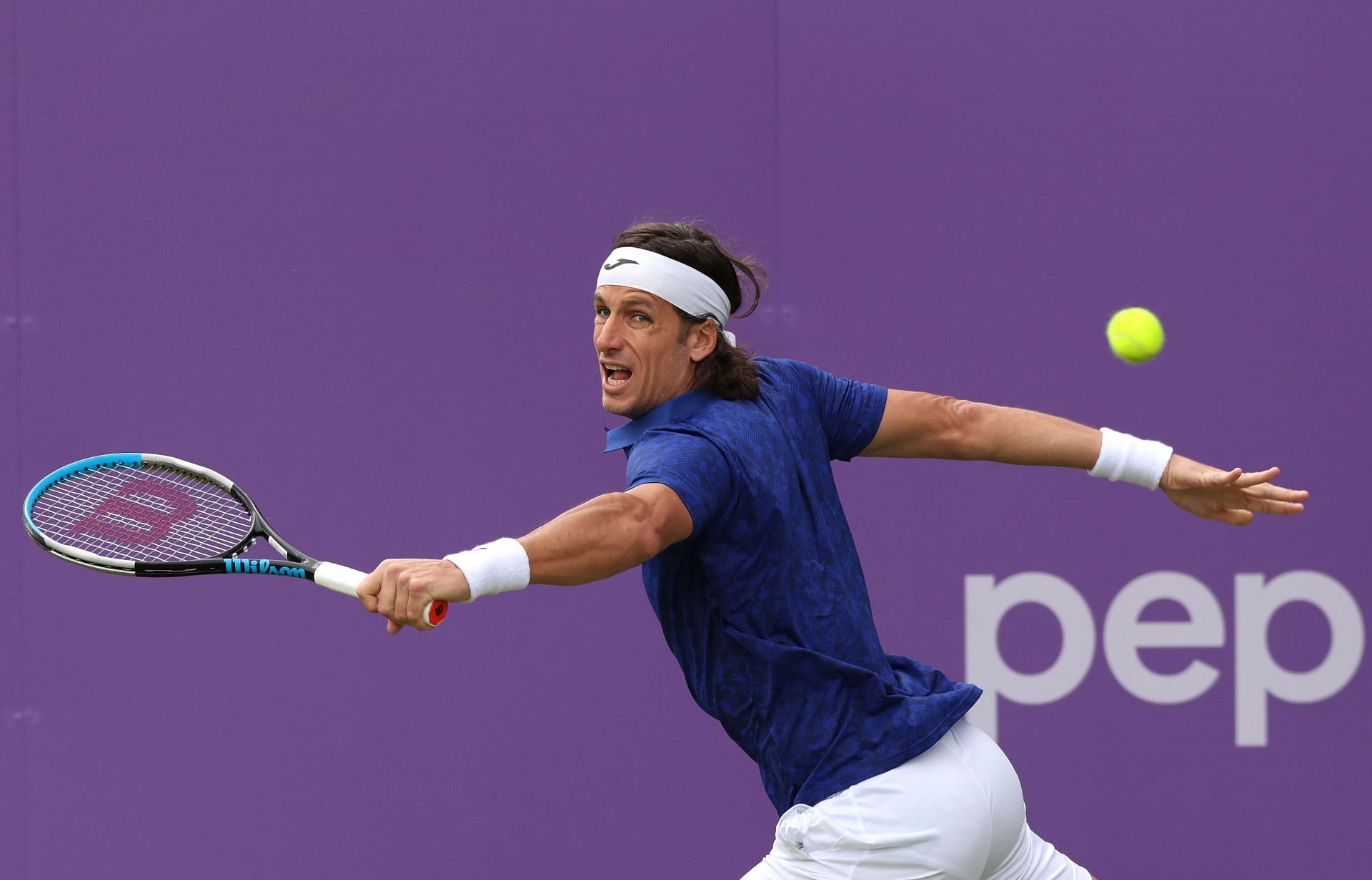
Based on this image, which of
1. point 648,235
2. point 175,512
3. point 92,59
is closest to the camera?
point 648,235

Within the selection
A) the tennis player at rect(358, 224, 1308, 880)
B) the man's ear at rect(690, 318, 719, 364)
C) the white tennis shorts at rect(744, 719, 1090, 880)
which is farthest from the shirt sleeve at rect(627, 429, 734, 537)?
the white tennis shorts at rect(744, 719, 1090, 880)

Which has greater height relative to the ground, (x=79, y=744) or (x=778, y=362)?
(x=778, y=362)

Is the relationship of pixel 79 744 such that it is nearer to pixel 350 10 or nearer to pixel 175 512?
pixel 175 512

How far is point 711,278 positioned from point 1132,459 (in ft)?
2.63

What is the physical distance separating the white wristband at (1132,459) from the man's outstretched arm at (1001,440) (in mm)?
13

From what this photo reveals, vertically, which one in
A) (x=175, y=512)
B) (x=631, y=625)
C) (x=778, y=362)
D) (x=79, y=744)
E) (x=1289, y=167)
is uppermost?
(x=1289, y=167)

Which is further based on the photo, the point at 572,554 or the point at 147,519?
the point at 147,519

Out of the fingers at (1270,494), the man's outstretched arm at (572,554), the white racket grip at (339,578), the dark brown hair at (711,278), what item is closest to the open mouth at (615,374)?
the dark brown hair at (711,278)

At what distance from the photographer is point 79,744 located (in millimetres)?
3869

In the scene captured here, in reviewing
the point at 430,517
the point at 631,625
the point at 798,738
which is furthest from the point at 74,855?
the point at 798,738

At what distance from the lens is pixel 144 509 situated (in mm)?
3172

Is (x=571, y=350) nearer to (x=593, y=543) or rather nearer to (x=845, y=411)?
(x=845, y=411)

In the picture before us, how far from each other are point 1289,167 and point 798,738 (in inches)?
83.4

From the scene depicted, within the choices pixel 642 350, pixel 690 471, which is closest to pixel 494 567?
pixel 690 471
